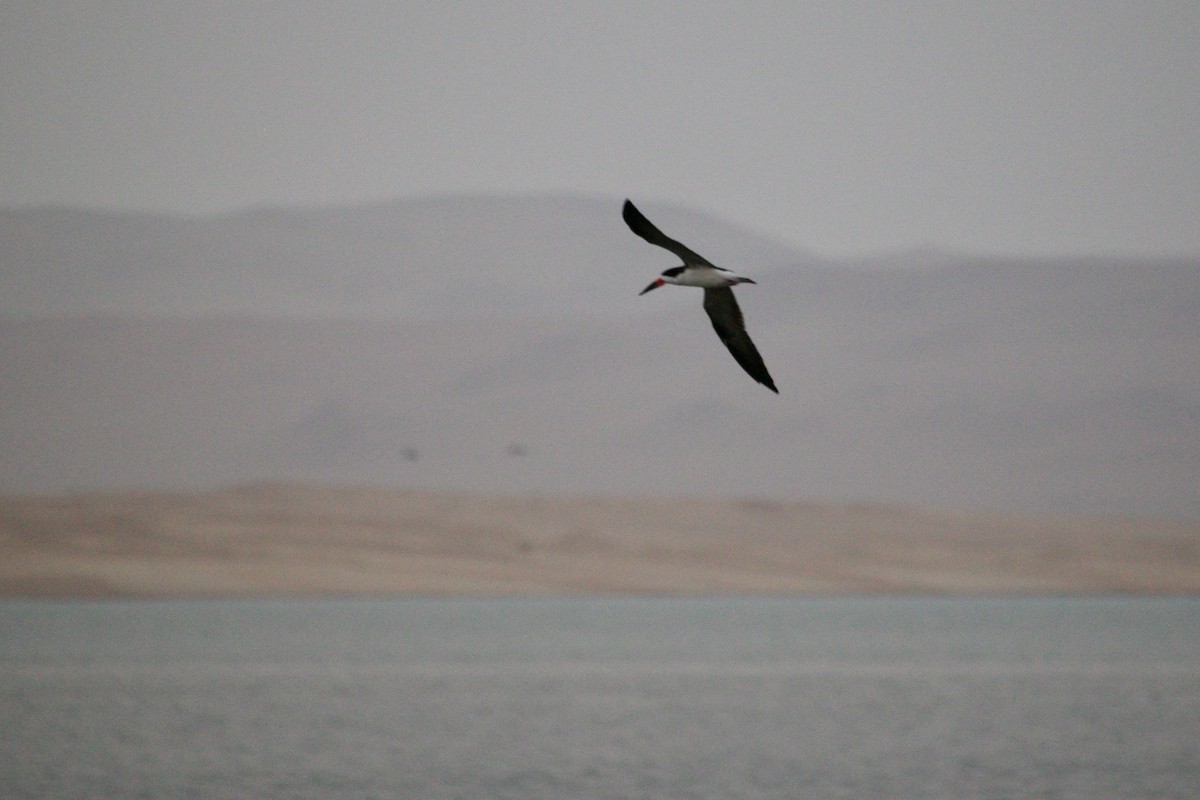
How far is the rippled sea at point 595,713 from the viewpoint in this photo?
145 ft

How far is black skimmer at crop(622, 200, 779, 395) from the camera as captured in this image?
1612 centimetres

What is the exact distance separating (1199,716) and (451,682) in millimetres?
31072

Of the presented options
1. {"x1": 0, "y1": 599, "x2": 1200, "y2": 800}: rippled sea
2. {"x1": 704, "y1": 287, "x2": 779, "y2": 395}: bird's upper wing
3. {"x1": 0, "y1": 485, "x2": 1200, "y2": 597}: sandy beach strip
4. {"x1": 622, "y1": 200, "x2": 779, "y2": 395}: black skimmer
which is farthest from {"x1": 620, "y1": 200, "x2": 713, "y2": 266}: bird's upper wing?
{"x1": 0, "y1": 485, "x2": 1200, "y2": 597}: sandy beach strip

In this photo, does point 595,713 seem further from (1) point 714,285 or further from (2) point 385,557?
(2) point 385,557

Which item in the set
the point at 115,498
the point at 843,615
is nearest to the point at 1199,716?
the point at 843,615

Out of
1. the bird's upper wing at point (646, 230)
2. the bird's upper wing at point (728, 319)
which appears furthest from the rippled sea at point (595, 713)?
the bird's upper wing at point (646, 230)

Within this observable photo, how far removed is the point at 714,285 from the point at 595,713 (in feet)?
152

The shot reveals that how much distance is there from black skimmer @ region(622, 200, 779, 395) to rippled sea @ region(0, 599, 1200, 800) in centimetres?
2476

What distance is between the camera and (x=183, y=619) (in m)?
143

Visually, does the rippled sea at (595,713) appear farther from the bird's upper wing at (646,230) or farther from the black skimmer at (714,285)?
the bird's upper wing at (646,230)

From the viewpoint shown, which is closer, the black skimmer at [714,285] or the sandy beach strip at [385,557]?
the black skimmer at [714,285]

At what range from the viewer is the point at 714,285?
1772 centimetres

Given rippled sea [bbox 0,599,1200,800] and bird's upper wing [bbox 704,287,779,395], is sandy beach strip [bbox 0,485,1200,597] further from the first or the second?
bird's upper wing [bbox 704,287,779,395]

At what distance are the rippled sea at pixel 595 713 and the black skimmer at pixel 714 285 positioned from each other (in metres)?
24.8
